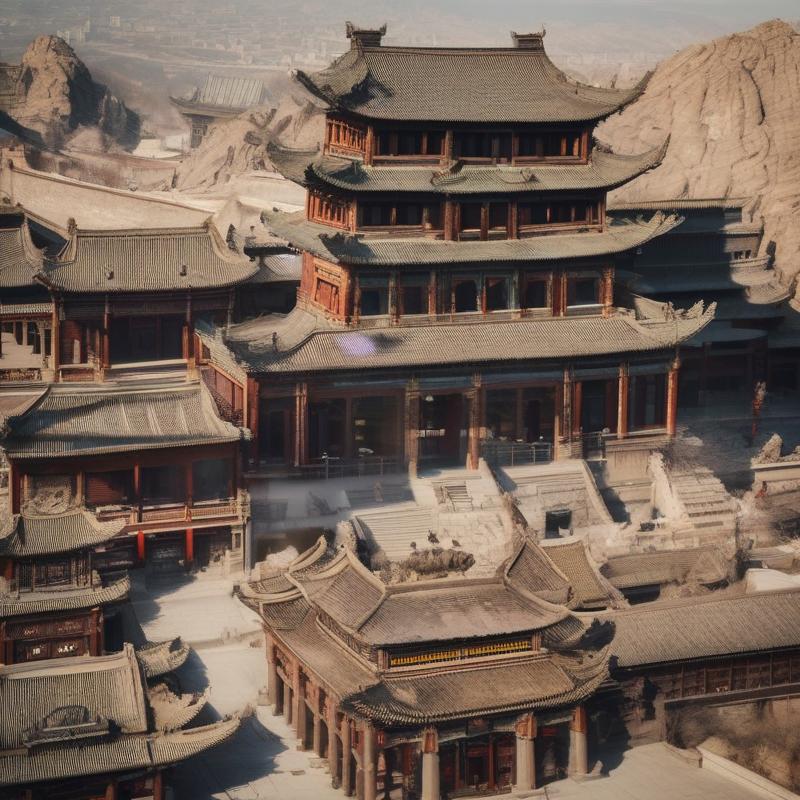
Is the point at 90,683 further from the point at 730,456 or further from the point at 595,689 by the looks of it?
the point at 730,456

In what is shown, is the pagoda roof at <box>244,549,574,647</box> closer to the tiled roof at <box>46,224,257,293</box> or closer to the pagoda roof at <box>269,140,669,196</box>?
the pagoda roof at <box>269,140,669,196</box>

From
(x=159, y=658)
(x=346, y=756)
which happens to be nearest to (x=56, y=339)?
(x=159, y=658)

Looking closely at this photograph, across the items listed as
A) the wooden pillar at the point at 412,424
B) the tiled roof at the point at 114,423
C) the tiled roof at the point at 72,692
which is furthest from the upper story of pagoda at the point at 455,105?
the tiled roof at the point at 72,692

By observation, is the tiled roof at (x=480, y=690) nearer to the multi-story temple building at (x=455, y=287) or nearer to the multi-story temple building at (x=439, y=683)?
the multi-story temple building at (x=439, y=683)

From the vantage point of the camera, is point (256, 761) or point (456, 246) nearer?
point (256, 761)

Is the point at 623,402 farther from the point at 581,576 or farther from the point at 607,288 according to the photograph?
the point at 581,576
